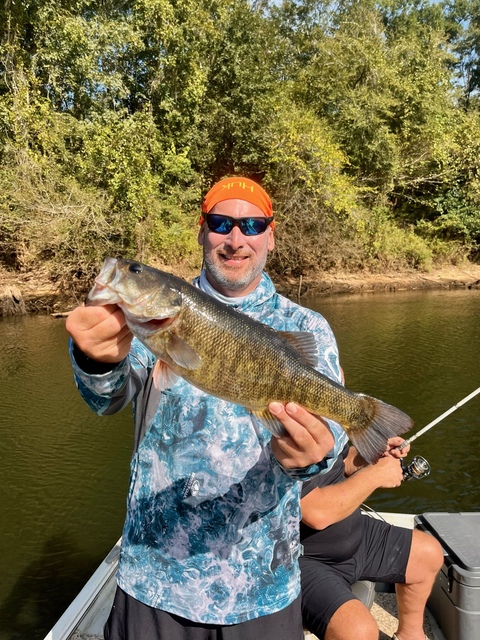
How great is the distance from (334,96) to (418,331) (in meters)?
17.1

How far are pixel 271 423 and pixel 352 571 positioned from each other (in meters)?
1.90

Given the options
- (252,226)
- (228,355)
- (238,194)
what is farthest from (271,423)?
(238,194)

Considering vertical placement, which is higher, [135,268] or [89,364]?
[135,268]

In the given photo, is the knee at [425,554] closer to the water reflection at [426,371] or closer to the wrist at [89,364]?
the wrist at [89,364]

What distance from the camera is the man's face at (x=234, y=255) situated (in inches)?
105

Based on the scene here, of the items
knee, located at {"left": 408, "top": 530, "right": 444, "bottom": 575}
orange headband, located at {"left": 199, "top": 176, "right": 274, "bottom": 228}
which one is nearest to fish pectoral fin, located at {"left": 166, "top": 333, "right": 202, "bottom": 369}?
orange headband, located at {"left": 199, "top": 176, "right": 274, "bottom": 228}

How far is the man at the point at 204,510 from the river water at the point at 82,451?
490 centimetres

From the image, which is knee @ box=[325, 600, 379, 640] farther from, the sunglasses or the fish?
the sunglasses

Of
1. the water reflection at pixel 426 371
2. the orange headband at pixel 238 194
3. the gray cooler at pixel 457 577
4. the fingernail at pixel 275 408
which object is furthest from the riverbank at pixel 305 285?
the fingernail at pixel 275 408

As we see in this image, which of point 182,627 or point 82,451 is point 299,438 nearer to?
point 182,627

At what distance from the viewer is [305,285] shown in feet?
89.1

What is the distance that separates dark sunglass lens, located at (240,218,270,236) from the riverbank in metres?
20.3

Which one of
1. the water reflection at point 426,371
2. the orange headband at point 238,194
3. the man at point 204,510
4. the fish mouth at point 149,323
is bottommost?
the water reflection at point 426,371

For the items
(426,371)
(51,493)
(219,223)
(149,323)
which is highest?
(219,223)
